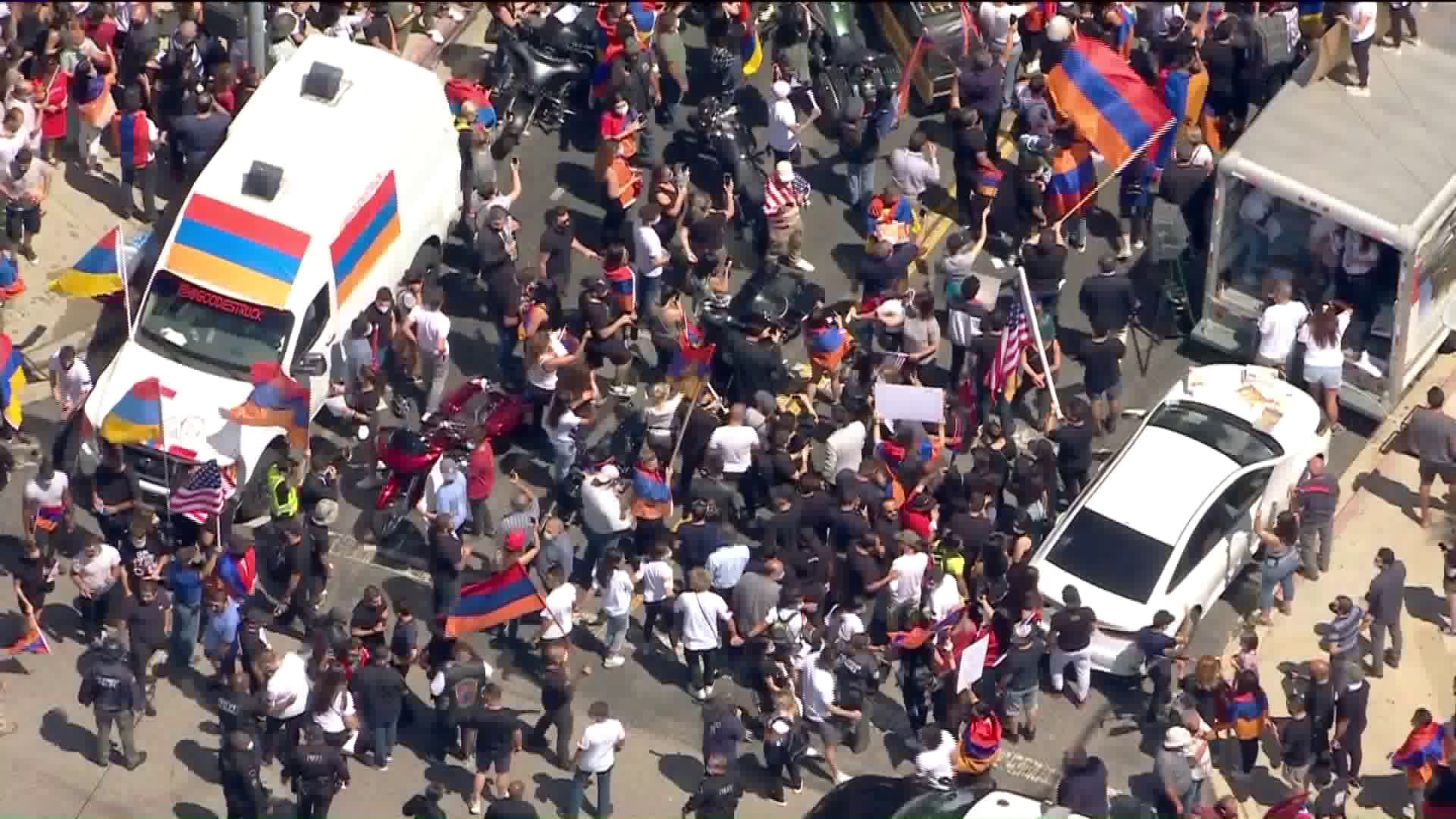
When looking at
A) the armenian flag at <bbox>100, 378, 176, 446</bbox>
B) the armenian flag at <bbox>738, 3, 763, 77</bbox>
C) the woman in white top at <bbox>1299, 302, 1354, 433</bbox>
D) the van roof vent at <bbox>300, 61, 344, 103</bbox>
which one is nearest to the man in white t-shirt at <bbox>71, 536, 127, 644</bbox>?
A: the armenian flag at <bbox>100, 378, 176, 446</bbox>

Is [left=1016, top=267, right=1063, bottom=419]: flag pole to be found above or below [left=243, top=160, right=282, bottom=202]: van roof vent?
below

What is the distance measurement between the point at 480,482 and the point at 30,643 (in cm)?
454

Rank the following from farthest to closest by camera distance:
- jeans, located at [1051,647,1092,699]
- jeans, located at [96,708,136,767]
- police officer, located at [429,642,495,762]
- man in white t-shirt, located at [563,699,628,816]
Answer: jeans, located at [1051,647,1092,699] < jeans, located at [96,708,136,767] < police officer, located at [429,642,495,762] < man in white t-shirt, located at [563,699,628,816]

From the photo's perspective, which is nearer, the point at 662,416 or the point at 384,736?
the point at 384,736

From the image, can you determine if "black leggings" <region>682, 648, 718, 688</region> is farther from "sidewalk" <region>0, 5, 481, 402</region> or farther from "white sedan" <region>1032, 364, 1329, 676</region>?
"sidewalk" <region>0, 5, 481, 402</region>

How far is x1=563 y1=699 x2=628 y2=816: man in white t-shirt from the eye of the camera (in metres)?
28.8

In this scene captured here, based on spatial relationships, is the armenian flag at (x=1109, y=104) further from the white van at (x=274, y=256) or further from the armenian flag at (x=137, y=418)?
the armenian flag at (x=137, y=418)

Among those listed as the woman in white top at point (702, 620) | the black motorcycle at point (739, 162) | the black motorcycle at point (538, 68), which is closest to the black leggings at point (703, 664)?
the woman in white top at point (702, 620)

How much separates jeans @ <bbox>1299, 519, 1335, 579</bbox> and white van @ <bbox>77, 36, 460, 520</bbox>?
9.79 meters

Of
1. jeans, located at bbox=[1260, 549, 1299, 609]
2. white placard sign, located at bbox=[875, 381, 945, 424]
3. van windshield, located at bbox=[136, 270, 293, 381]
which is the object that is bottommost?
jeans, located at bbox=[1260, 549, 1299, 609]

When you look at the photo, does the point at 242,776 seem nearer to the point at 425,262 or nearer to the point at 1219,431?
the point at 425,262

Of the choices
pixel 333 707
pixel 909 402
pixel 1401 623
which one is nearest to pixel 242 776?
pixel 333 707

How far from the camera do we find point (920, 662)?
1188 inches

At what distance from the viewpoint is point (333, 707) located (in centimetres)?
2912
